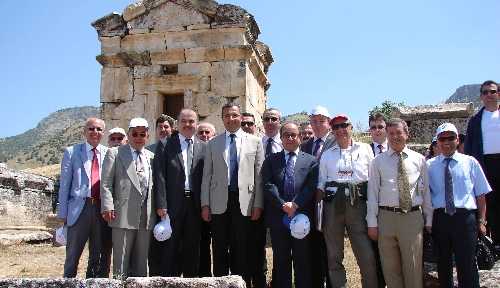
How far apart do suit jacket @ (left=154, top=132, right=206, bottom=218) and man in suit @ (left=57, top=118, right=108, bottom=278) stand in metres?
0.75

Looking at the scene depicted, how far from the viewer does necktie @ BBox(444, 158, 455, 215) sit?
4.38m

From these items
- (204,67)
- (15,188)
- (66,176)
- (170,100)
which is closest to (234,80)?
(204,67)

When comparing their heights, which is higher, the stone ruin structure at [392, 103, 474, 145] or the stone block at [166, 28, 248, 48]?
the stone block at [166, 28, 248, 48]

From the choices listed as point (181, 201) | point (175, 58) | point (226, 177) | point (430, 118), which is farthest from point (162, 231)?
point (430, 118)

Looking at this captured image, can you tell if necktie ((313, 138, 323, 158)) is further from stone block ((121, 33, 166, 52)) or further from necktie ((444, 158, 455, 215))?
stone block ((121, 33, 166, 52))

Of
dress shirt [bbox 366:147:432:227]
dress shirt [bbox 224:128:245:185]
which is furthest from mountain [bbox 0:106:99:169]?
dress shirt [bbox 366:147:432:227]

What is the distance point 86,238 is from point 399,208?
11.0ft

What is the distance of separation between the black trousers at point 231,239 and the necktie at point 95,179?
1340mm

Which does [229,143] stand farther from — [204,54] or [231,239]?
[204,54]

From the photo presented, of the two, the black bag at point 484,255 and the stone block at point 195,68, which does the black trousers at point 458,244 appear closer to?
the black bag at point 484,255

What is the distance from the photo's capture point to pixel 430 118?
9.82 m

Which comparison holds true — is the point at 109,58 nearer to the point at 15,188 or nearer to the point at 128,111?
the point at 128,111

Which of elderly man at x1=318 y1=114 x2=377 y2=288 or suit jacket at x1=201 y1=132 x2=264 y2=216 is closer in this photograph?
elderly man at x1=318 y1=114 x2=377 y2=288

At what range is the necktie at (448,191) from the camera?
438 centimetres
